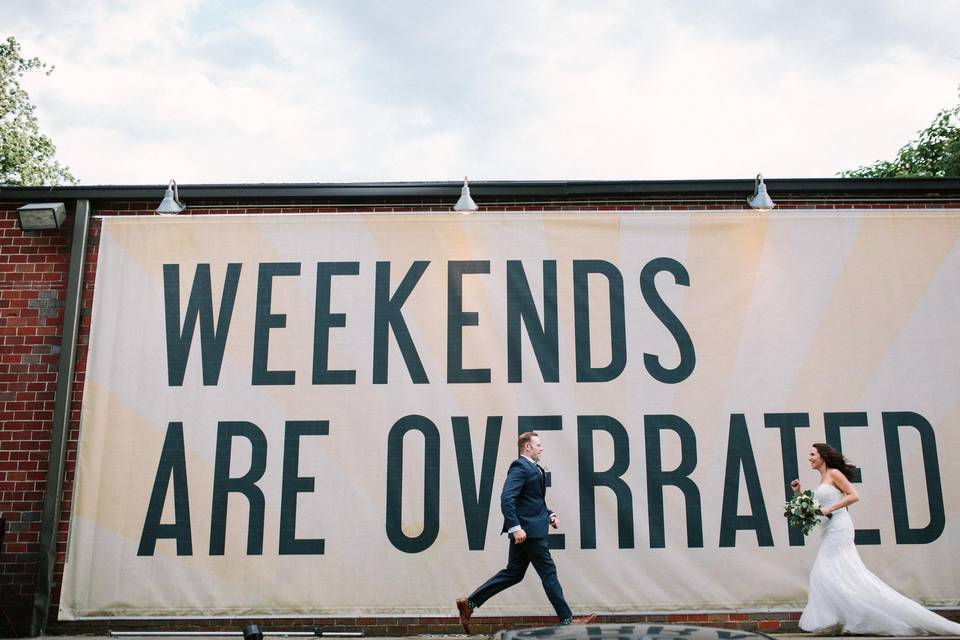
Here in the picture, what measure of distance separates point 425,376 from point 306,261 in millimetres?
1845

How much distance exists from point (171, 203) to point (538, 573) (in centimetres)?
532

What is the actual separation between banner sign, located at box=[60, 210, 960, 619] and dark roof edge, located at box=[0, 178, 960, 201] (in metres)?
0.32

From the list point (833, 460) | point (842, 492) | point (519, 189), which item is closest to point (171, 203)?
point (519, 189)

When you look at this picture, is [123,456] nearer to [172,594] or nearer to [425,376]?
[172,594]

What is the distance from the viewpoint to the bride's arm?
667cm

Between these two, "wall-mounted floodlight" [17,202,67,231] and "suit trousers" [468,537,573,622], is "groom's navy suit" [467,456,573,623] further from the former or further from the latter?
"wall-mounted floodlight" [17,202,67,231]

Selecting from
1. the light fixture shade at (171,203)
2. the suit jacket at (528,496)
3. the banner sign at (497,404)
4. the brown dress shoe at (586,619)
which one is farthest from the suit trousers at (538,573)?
the light fixture shade at (171,203)

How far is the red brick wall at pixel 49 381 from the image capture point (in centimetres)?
741

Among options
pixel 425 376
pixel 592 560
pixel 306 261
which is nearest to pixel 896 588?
pixel 592 560

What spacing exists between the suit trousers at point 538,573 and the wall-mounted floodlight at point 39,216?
19.6 feet

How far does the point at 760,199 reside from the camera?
26.5 ft

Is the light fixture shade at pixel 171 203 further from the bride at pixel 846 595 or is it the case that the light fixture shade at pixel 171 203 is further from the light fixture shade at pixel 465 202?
the bride at pixel 846 595

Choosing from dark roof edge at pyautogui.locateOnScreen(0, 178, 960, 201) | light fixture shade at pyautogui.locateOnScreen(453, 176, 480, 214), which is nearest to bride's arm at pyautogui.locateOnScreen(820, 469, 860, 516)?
dark roof edge at pyautogui.locateOnScreen(0, 178, 960, 201)

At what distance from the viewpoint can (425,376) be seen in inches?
314
